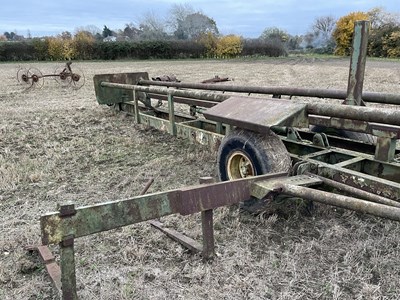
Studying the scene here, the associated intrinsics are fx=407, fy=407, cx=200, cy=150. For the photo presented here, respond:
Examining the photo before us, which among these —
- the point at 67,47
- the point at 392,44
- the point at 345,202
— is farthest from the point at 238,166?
the point at 392,44

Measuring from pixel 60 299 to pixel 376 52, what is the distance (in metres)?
41.4

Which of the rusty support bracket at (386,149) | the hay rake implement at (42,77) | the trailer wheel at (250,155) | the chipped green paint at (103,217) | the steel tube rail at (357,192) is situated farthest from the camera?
the hay rake implement at (42,77)

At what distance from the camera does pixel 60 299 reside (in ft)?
7.77

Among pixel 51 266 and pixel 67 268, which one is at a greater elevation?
pixel 67 268

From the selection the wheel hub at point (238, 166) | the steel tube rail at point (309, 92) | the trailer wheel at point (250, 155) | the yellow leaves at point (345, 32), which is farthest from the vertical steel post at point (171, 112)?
the yellow leaves at point (345, 32)

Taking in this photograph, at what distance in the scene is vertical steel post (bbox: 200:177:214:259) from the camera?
2650mm

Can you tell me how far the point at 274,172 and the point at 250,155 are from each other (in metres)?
0.26

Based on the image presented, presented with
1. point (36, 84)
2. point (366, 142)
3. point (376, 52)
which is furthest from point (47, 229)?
point (376, 52)

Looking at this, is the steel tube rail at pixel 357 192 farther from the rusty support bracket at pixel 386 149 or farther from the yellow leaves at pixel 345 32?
the yellow leaves at pixel 345 32

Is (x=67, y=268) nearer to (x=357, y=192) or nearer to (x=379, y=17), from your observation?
(x=357, y=192)

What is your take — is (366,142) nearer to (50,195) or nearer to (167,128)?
(167,128)

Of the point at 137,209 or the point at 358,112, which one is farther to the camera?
the point at 358,112

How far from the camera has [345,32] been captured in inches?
1625

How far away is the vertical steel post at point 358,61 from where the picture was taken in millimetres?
3414
